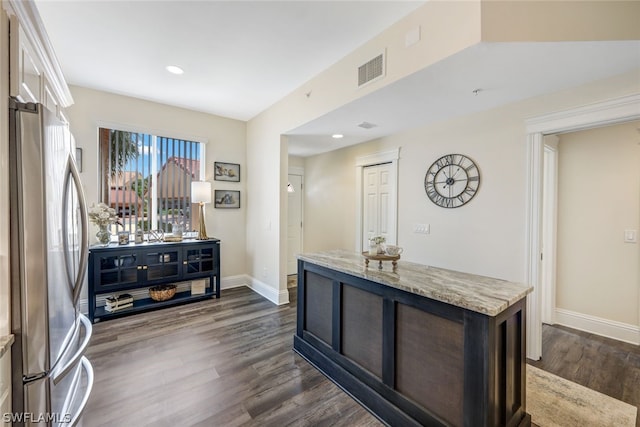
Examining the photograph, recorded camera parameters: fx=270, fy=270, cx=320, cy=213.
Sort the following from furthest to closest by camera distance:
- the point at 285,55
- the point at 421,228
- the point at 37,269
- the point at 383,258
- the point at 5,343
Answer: the point at 421,228 < the point at 285,55 < the point at 383,258 < the point at 37,269 < the point at 5,343

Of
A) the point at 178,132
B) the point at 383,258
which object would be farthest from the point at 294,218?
the point at 383,258

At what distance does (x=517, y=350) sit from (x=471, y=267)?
5.23 ft

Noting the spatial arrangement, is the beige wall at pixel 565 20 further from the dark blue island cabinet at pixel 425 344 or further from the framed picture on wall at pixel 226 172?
the framed picture on wall at pixel 226 172

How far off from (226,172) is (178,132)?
921mm

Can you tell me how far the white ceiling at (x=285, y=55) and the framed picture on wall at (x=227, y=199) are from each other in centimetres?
165

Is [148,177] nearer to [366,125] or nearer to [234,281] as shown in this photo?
[234,281]

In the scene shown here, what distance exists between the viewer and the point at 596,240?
311 centimetres

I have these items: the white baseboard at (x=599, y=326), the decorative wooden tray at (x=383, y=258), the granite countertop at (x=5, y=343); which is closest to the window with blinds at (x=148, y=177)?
the granite countertop at (x=5, y=343)

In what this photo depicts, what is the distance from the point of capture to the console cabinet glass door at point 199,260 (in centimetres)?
394

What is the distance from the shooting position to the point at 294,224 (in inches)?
224

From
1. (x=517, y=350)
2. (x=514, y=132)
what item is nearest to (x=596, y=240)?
(x=514, y=132)

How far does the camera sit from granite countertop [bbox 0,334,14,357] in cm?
102

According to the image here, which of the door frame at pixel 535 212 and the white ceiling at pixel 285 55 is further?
the door frame at pixel 535 212

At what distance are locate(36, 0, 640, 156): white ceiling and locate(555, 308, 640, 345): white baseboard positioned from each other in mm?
2618
